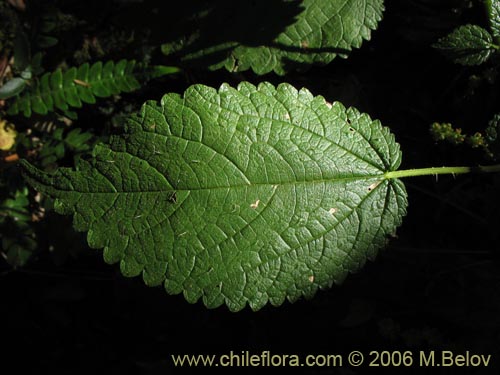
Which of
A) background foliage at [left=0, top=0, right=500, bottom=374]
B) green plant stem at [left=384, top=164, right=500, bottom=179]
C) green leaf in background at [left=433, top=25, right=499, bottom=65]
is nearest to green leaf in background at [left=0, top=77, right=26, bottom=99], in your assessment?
background foliage at [left=0, top=0, right=500, bottom=374]

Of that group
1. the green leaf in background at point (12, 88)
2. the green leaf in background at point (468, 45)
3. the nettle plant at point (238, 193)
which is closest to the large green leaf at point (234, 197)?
the nettle plant at point (238, 193)

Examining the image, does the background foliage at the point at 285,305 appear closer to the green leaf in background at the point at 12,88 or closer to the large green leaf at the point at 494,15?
the green leaf in background at the point at 12,88

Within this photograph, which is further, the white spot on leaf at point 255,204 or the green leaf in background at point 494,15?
the green leaf in background at point 494,15

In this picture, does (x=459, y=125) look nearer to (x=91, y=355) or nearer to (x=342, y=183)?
(x=342, y=183)

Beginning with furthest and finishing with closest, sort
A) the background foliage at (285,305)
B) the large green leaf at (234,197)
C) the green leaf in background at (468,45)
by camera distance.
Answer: the background foliage at (285,305), the green leaf in background at (468,45), the large green leaf at (234,197)

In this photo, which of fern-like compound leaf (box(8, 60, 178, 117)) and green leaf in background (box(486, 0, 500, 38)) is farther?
fern-like compound leaf (box(8, 60, 178, 117))

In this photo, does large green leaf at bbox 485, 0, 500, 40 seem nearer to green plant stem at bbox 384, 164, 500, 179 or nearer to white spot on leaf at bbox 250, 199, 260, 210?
green plant stem at bbox 384, 164, 500, 179

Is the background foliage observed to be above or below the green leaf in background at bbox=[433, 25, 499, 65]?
below
